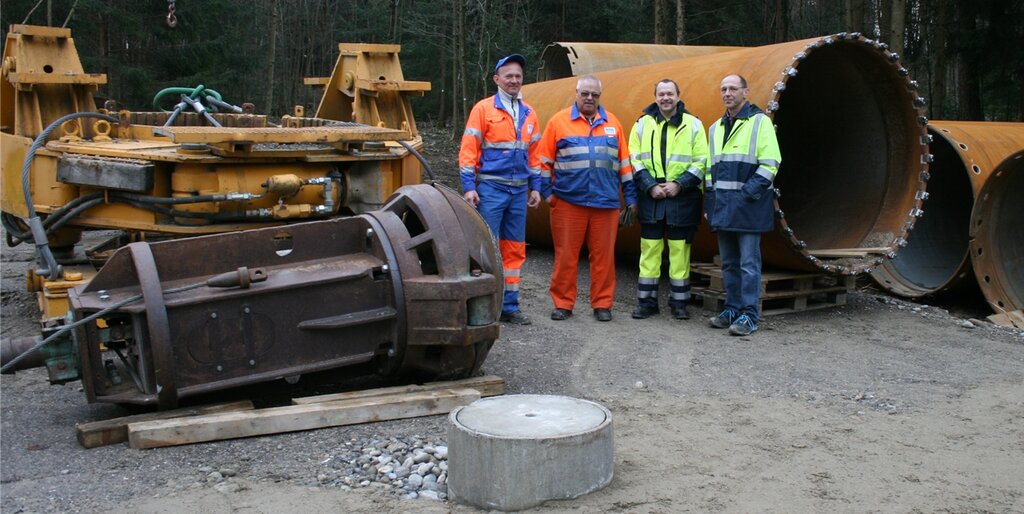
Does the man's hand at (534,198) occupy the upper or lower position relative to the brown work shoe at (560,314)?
upper

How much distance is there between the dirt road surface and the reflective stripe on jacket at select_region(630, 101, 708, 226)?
858 millimetres

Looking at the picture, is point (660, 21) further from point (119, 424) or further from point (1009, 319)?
point (119, 424)

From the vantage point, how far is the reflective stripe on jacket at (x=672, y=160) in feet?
23.5

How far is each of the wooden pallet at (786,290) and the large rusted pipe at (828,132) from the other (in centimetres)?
18

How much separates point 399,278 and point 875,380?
2971mm

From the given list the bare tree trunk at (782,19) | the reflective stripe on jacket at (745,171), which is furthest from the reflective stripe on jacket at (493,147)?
the bare tree trunk at (782,19)

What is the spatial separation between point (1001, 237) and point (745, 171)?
361cm

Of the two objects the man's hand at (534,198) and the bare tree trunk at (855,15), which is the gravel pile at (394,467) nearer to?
the man's hand at (534,198)

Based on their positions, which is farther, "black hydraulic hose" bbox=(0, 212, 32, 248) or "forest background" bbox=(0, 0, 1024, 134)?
"forest background" bbox=(0, 0, 1024, 134)

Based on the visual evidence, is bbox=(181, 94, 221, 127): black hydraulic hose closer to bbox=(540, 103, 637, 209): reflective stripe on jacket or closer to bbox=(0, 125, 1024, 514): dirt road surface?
bbox=(0, 125, 1024, 514): dirt road surface

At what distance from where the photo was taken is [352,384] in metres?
5.25

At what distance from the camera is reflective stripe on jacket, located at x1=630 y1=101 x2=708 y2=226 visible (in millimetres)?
7168

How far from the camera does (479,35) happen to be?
21219 mm

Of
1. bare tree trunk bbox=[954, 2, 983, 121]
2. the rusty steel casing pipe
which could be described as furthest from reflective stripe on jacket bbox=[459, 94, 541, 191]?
bare tree trunk bbox=[954, 2, 983, 121]
